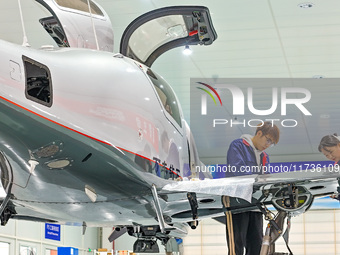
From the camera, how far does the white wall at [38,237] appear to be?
15.1 m

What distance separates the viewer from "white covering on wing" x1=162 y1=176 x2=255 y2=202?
4344 mm

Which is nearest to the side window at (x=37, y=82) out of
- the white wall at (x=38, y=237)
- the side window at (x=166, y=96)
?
the side window at (x=166, y=96)

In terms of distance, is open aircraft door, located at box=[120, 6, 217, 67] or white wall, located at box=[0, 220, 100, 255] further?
white wall, located at box=[0, 220, 100, 255]

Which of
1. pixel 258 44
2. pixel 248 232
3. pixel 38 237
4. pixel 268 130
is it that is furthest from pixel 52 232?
pixel 268 130

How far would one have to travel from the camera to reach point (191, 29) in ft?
18.0

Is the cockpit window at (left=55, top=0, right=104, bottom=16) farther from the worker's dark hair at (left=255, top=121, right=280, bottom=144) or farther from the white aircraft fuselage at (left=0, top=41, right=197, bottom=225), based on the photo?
the worker's dark hair at (left=255, top=121, right=280, bottom=144)

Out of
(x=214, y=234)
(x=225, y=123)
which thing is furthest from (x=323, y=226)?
(x=225, y=123)

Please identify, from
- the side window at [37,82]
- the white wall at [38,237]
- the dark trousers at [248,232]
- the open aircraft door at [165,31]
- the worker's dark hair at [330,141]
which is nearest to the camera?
the side window at [37,82]

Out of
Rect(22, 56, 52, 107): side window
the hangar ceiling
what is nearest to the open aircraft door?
Rect(22, 56, 52, 107): side window

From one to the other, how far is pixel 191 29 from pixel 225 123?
39.5 ft

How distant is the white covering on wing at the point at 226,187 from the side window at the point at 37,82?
1.21 m

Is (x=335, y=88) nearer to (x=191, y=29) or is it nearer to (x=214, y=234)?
(x=214, y=234)

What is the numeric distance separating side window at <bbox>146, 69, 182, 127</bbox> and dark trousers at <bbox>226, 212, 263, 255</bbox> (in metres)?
0.86

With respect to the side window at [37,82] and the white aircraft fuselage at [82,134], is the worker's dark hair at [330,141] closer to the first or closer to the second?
the white aircraft fuselage at [82,134]
